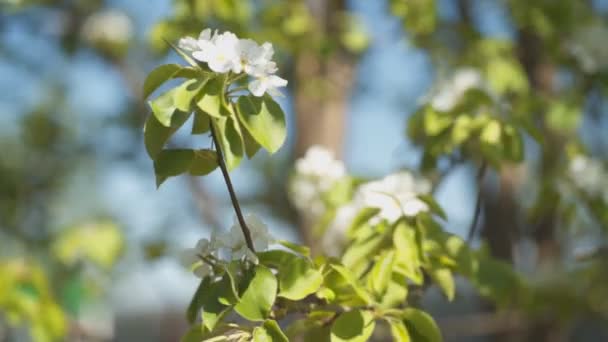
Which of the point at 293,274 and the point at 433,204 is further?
the point at 433,204

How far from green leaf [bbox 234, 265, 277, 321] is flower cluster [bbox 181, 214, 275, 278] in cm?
4

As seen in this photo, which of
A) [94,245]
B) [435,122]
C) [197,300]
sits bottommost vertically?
[197,300]

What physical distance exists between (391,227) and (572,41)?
1.07 meters

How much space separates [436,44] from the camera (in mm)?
2219

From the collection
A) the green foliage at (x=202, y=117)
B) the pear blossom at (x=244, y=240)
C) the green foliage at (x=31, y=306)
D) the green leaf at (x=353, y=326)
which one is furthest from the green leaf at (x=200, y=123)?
the green foliage at (x=31, y=306)

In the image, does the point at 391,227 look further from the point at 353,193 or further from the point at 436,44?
the point at 436,44

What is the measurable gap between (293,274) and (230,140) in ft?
0.53

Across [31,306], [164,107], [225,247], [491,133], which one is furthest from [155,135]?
[31,306]

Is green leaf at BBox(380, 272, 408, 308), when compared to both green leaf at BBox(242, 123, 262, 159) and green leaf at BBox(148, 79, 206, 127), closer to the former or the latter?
green leaf at BBox(242, 123, 262, 159)

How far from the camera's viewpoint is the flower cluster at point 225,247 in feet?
2.71

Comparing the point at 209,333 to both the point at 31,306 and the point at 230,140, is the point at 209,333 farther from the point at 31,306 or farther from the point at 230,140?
the point at 31,306

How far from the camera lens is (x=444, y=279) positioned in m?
1.00

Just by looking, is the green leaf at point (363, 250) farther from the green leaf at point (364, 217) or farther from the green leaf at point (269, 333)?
the green leaf at point (269, 333)

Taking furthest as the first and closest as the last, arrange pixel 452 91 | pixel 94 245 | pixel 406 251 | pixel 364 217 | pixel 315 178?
1. pixel 94 245
2. pixel 315 178
3. pixel 452 91
4. pixel 364 217
5. pixel 406 251
